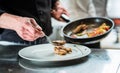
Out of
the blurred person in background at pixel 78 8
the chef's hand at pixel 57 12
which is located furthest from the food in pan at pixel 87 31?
the blurred person in background at pixel 78 8

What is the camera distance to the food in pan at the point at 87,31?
1.16m

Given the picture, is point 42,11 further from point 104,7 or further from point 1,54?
point 104,7

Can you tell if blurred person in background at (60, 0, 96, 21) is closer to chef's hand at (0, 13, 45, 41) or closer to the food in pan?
the food in pan

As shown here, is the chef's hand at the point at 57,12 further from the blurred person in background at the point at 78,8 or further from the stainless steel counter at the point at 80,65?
the blurred person in background at the point at 78,8

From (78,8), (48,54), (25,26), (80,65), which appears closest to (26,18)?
→ (25,26)

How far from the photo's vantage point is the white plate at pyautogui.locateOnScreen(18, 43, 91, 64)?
0.94m

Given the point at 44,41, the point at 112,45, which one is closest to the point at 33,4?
the point at 44,41

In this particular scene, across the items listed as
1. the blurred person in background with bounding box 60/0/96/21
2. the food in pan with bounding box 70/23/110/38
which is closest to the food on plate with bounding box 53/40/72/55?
the food in pan with bounding box 70/23/110/38

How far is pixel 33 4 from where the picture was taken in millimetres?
1271

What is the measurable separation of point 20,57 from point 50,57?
15 centimetres

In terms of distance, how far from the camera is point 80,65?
947mm

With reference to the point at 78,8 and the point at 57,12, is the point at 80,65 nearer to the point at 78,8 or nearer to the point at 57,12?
the point at 57,12

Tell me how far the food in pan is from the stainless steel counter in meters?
0.10

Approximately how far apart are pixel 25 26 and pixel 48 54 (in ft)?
0.47
